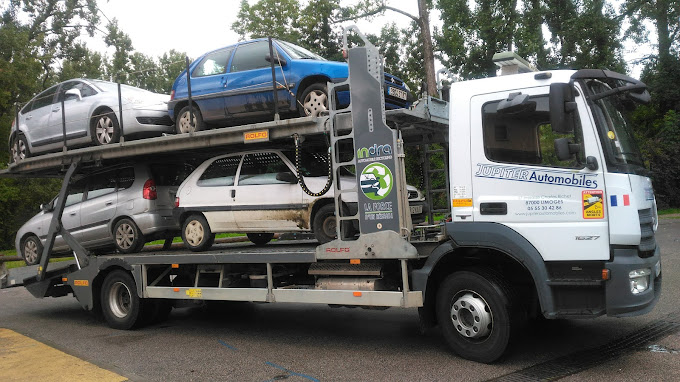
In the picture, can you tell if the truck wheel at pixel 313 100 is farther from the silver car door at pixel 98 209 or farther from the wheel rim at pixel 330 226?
the silver car door at pixel 98 209

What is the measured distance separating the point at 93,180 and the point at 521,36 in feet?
69.0

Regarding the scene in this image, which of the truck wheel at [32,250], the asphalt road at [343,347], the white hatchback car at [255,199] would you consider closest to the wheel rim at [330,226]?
the white hatchback car at [255,199]

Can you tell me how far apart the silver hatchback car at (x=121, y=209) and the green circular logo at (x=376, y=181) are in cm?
374

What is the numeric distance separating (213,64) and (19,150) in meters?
4.15

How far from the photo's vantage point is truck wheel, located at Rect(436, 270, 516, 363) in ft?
A: 16.9

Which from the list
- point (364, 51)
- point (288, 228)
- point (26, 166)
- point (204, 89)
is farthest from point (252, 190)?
point (26, 166)

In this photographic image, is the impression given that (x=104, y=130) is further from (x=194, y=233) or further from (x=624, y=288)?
(x=624, y=288)

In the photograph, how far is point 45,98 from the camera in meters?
9.51

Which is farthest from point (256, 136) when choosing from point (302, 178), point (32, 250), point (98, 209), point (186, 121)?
point (32, 250)

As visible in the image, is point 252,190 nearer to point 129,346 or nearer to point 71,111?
point 129,346

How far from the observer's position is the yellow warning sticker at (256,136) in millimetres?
6586

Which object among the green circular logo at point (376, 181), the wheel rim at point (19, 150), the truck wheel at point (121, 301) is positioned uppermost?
the wheel rim at point (19, 150)

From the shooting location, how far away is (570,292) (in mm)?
4863

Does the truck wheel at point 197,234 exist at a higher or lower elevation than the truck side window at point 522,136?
lower
